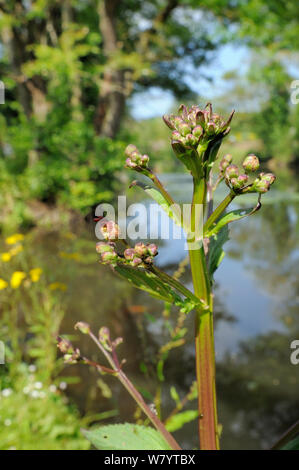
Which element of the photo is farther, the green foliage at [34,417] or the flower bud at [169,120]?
the green foliage at [34,417]

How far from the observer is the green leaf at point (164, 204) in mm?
393


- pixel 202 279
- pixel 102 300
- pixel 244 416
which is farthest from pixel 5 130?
pixel 202 279

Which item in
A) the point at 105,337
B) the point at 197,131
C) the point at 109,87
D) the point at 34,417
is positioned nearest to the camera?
the point at 197,131

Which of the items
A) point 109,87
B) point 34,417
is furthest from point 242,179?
point 109,87

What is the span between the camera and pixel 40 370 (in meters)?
2.13

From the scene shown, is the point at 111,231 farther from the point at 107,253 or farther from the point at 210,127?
the point at 210,127

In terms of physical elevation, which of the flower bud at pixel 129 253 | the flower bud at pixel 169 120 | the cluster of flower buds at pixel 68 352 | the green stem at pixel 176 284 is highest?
the flower bud at pixel 169 120

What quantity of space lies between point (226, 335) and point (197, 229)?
120 inches

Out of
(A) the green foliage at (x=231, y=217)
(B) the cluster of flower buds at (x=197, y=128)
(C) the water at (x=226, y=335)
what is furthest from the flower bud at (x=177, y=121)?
A: (C) the water at (x=226, y=335)

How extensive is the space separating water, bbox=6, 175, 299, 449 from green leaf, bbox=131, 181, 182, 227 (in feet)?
1.95

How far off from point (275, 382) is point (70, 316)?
1.82 metres

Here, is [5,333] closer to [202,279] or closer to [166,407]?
[166,407]

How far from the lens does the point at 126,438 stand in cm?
42

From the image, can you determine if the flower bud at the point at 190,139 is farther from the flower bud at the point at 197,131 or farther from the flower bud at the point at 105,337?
the flower bud at the point at 105,337
